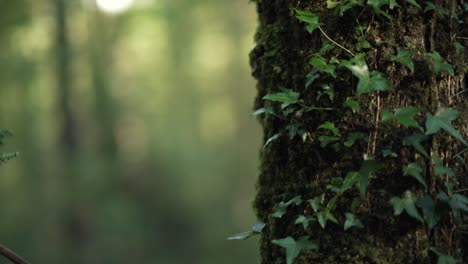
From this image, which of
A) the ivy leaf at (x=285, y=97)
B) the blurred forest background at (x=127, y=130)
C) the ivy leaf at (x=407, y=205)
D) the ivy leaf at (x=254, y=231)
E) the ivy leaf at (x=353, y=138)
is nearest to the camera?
the ivy leaf at (x=407, y=205)

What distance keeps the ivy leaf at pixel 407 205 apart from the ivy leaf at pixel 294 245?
28 centimetres

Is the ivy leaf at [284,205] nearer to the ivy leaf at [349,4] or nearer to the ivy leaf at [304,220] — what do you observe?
the ivy leaf at [304,220]

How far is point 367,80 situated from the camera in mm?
1624

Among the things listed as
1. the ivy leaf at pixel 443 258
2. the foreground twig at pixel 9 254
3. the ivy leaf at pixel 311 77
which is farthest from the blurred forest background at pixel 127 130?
the ivy leaf at pixel 443 258

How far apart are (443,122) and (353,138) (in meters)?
0.27

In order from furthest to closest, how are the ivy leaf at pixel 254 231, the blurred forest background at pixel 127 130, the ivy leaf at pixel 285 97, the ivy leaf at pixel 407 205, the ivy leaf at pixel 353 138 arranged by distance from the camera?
1. the blurred forest background at pixel 127 130
2. the ivy leaf at pixel 254 231
3. the ivy leaf at pixel 285 97
4. the ivy leaf at pixel 353 138
5. the ivy leaf at pixel 407 205

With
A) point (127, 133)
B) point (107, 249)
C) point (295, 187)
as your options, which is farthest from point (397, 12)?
point (127, 133)

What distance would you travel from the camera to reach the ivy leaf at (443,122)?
1586mm

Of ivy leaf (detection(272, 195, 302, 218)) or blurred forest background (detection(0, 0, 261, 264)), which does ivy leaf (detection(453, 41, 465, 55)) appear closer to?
ivy leaf (detection(272, 195, 302, 218))

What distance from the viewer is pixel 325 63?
5.68 ft

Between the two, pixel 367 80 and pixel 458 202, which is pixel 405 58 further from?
pixel 458 202

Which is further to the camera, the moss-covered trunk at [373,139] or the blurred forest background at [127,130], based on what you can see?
the blurred forest background at [127,130]

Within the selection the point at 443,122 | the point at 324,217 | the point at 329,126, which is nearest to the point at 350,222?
the point at 324,217

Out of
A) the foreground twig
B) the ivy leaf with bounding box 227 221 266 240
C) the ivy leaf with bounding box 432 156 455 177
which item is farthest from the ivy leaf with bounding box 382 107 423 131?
the foreground twig
